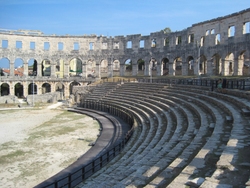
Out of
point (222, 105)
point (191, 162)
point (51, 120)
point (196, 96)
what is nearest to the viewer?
point (191, 162)

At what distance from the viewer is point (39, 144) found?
15.3 m

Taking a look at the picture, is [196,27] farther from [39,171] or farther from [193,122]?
[39,171]

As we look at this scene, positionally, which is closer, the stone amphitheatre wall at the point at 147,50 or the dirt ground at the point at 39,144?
the dirt ground at the point at 39,144

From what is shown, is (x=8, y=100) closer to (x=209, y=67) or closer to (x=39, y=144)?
(x=39, y=144)

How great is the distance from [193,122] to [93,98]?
803 inches

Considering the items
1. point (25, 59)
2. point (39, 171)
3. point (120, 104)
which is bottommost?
point (39, 171)

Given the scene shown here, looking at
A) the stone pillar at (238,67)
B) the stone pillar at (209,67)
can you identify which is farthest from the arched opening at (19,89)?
the stone pillar at (238,67)

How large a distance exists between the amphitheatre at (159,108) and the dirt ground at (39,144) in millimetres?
768

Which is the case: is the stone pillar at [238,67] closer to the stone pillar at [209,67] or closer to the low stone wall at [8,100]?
the stone pillar at [209,67]

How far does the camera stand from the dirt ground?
35.5 feet

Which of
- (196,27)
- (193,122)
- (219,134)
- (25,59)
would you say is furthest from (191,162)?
(25,59)

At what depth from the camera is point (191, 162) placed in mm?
6008

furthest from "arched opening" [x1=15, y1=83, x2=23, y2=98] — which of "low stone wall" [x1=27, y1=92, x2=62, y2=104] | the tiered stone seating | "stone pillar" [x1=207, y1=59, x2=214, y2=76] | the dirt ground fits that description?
the tiered stone seating

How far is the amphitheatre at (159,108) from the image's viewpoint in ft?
20.2
